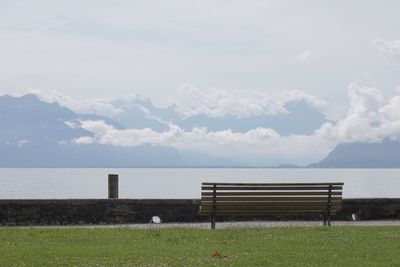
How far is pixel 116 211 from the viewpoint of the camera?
21.0 meters

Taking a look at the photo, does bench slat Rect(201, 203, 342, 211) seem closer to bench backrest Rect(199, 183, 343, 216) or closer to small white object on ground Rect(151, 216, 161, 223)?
bench backrest Rect(199, 183, 343, 216)

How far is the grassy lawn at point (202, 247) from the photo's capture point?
40.9 feet

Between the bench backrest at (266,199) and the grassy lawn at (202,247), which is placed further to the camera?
the bench backrest at (266,199)

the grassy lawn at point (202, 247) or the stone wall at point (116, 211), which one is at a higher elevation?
the stone wall at point (116, 211)

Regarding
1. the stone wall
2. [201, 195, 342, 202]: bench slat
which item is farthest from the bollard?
[201, 195, 342, 202]: bench slat

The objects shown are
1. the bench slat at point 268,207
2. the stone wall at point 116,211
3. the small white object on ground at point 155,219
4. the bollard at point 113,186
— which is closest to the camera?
the bench slat at point 268,207

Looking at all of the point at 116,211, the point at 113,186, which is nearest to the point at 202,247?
the point at 116,211

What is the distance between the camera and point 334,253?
13.5 metres

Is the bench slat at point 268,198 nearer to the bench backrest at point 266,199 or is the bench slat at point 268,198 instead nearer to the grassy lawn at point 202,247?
the bench backrest at point 266,199

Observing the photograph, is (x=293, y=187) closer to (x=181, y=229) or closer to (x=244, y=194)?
(x=244, y=194)

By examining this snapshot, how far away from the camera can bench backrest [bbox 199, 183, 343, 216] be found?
18875mm

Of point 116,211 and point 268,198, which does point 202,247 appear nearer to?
point 268,198

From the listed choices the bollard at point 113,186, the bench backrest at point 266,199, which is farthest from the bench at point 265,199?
the bollard at point 113,186

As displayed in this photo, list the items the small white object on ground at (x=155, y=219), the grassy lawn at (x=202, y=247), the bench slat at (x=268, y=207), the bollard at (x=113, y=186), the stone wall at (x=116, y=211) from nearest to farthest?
the grassy lawn at (x=202, y=247), the bench slat at (x=268, y=207), the stone wall at (x=116, y=211), the small white object on ground at (x=155, y=219), the bollard at (x=113, y=186)
